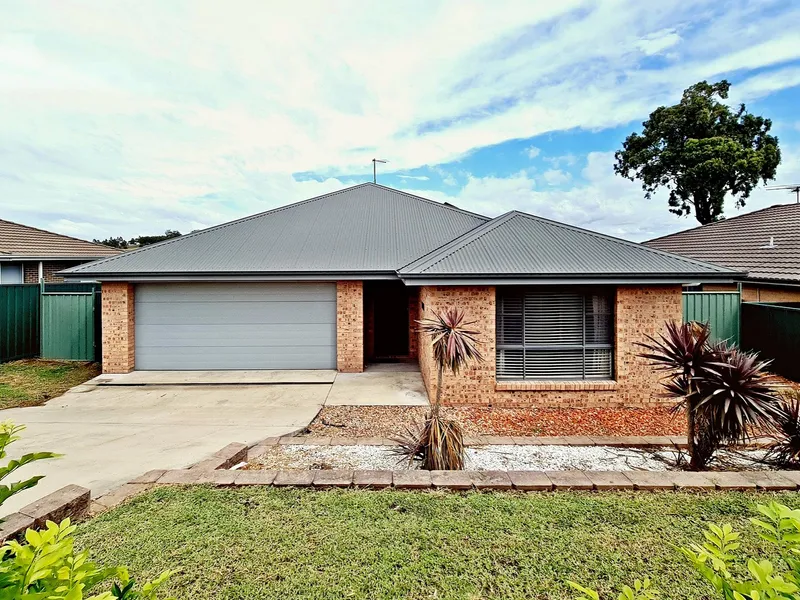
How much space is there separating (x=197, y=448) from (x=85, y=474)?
1.30 m

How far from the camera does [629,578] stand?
289cm

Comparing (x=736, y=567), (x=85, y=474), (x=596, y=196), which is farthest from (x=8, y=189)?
(x=596, y=196)

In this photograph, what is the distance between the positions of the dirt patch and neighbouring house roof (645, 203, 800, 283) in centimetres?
654

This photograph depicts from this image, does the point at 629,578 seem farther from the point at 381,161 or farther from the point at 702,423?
the point at 381,161

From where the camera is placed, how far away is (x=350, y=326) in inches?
432

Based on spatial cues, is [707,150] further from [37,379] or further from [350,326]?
[37,379]

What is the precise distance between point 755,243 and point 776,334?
20.7ft

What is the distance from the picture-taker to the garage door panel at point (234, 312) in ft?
36.2

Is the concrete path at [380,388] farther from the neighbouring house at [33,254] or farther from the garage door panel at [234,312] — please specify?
the neighbouring house at [33,254]

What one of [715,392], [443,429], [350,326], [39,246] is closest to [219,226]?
[350,326]

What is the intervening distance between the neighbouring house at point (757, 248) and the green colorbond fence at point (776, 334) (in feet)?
3.39

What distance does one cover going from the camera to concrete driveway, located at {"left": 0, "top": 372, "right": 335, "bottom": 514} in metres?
5.32

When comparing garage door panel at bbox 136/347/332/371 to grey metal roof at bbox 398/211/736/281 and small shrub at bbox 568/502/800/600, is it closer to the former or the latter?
grey metal roof at bbox 398/211/736/281

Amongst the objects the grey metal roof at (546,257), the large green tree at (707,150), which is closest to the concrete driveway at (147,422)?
the grey metal roof at (546,257)
